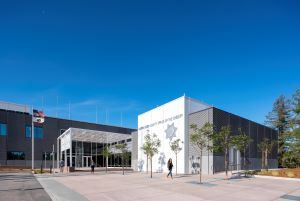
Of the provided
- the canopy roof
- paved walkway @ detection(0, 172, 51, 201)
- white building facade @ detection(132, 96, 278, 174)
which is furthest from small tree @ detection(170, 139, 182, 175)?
the canopy roof

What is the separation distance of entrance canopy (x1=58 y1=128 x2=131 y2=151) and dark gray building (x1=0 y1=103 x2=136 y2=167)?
7.01 m

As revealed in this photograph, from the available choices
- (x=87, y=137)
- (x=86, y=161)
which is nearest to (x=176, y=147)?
(x=87, y=137)

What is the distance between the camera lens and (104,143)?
56.8 m

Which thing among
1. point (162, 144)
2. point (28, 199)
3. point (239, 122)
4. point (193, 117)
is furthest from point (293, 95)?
point (28, 199)

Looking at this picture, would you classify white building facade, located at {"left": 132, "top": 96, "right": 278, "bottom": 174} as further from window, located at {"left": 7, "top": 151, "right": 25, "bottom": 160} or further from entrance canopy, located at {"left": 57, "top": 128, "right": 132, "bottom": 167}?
window, located at {"left": 7, "top": 151, "right": 25, "bottom": 160}

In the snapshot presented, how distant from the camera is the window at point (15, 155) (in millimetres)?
52562

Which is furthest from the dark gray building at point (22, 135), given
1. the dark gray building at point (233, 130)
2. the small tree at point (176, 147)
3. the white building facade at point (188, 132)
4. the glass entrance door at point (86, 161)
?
the dark gray building at point (233, 130)

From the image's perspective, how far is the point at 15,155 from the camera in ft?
175

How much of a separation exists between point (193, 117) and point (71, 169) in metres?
18.2

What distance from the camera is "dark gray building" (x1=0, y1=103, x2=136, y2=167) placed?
172ft

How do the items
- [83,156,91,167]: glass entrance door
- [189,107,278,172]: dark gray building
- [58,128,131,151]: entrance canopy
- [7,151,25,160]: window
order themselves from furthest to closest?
[83,156,91,167]: glass entrance door
[7,151,25,160]: window
[58,128,131,151]: entrance canopy
[189,107,278,172]: dark gray building

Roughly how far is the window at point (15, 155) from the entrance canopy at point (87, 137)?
846 cm

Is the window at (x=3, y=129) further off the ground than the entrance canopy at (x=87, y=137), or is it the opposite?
the window at (x=3, y=129)

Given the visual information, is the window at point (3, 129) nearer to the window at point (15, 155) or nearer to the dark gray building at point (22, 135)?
the dark gray building at point (22, 135)
